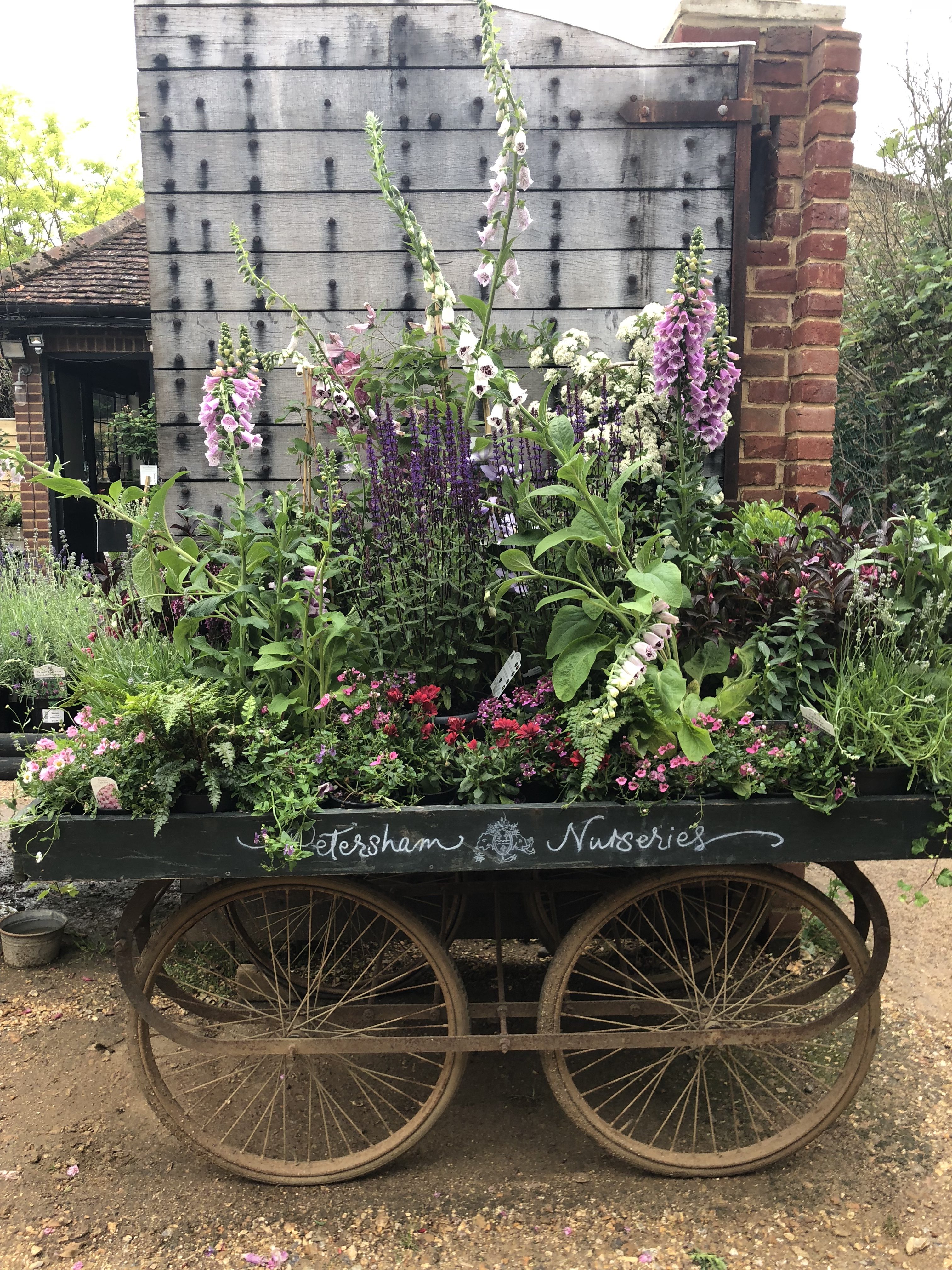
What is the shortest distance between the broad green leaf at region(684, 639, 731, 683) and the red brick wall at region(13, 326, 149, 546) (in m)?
8.99

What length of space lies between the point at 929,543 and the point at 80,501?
32.3ft

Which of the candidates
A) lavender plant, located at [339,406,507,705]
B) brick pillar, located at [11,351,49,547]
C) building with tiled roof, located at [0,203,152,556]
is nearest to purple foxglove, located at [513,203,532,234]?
lavender plant, located at [339,406,507,705]

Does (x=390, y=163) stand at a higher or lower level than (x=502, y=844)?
higher

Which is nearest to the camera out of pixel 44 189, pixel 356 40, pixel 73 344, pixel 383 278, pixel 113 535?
pixel 356 40

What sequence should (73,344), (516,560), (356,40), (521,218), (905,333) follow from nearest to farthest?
(516,560)
(521,218)
(356,40)
(905,333)
(73,344)

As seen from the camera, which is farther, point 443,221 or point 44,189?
point 44,189

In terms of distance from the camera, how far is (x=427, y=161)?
10.1 ft

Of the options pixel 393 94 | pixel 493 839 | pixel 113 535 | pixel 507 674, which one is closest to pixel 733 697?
pixel 507 674

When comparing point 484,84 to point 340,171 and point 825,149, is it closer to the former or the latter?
point 340,171

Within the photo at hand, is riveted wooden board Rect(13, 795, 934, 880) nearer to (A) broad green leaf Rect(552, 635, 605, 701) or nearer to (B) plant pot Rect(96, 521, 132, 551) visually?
(A) broad green leaf Rect(552, 635, 605, 701)

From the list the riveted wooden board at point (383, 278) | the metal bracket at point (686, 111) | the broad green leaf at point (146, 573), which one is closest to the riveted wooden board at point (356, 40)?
the metal bracket at point (686, 111)

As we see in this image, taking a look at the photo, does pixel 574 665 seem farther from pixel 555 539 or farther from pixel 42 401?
pixel 42 401

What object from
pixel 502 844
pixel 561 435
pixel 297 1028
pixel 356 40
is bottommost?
pixel 297 1028

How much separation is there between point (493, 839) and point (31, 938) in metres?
2.30
